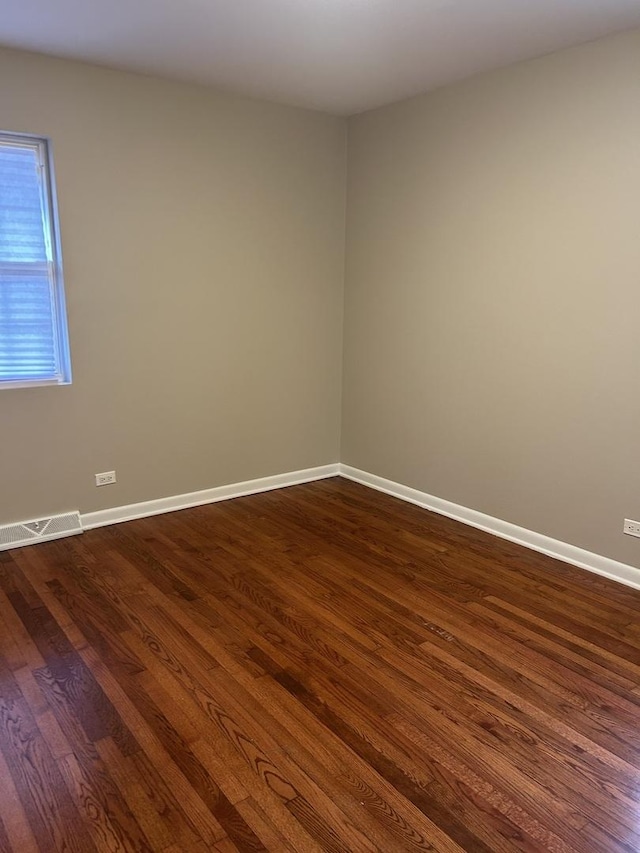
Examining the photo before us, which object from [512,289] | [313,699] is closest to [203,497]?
[313,699]

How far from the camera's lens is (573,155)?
3098 millimetres

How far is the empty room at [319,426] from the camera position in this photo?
1.91 m

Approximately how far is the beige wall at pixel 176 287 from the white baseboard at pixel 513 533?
0.70m

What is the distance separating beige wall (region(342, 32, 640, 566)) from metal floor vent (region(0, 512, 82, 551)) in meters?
2.15

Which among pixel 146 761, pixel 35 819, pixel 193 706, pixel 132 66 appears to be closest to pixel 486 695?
pixel 193 706

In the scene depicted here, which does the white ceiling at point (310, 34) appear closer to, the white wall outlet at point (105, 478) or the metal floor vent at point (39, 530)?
the white wall outlet at point (105, 478)

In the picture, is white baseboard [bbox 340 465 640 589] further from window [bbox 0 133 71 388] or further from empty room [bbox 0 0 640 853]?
window [bbox 0 133 71 388]

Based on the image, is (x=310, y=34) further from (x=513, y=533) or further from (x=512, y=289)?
(x=513, y=533)

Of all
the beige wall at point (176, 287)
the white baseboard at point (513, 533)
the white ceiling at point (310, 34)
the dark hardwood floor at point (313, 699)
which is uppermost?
the white ceiling at point (310, 34)

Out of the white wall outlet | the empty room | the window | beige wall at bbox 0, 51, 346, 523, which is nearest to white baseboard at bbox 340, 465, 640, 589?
the empty room

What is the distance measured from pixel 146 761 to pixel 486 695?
1208mm

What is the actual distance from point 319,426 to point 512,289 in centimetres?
187

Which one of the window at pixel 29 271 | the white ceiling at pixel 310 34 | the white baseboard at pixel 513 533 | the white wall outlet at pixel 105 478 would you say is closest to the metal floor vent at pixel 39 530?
the white wall outlet at pixel 105 478

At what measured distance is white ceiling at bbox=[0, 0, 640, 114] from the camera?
2588 mm
